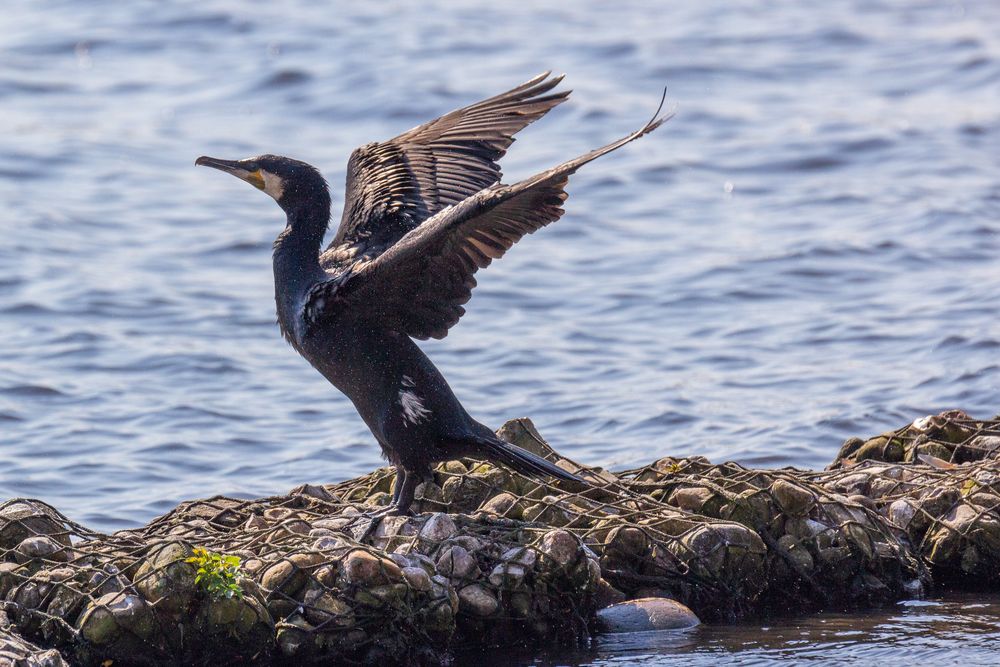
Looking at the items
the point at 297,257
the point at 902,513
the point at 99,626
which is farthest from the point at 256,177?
the point at 902,513

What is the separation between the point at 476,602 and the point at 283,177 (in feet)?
7.18

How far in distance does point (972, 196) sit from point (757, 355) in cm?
461

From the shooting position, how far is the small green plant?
480cm

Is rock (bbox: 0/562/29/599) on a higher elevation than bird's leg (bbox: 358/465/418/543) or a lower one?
lower

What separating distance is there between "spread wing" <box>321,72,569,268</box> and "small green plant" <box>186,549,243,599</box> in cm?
190

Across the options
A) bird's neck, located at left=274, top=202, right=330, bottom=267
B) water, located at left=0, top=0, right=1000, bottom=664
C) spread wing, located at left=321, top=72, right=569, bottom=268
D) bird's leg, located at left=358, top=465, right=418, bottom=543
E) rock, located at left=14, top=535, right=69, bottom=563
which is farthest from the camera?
water, located at left=0, top=0, right=1000, bottom=664

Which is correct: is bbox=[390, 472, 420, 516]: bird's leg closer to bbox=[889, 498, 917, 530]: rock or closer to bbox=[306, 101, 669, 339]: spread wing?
bbox=[306, 101, 669, 339]: spread wing

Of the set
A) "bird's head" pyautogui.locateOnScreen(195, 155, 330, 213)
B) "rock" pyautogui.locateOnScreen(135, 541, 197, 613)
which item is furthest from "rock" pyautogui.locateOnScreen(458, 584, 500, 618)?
"bird's head" pyautogui.locateOnScreen(195, 155, 330, 213)

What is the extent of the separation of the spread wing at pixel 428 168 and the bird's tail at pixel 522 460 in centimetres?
111

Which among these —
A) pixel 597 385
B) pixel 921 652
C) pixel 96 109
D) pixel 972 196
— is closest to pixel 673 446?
pixel 597 385

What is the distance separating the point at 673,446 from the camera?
8430 millimetres

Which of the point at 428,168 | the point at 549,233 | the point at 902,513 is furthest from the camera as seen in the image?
the point at 549,233

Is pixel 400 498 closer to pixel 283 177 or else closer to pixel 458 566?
pixel 458 566

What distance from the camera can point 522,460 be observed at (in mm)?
5777
